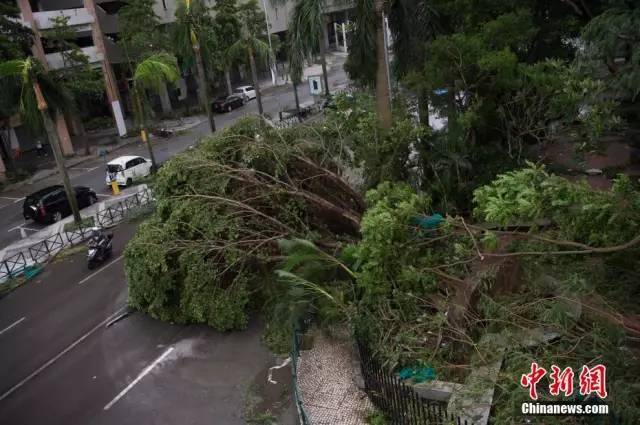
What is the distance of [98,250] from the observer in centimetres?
1872

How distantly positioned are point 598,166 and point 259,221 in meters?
13.1

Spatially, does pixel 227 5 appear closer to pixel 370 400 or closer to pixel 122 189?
pixel 122 189

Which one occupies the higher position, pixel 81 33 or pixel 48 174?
pixel 81 33

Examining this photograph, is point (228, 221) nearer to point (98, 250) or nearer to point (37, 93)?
point (98, 250)

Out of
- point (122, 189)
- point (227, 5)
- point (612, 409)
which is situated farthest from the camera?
point (227, 5)

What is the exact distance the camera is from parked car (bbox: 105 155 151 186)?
88.8ft

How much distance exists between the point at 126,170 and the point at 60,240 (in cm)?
696

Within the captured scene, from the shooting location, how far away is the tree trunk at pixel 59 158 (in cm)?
2098

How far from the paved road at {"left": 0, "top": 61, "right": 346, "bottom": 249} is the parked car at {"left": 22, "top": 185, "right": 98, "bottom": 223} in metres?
0.52

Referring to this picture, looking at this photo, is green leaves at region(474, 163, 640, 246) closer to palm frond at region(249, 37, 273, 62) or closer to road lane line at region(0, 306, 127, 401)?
road lane line at region(0, 306, 127, 401)

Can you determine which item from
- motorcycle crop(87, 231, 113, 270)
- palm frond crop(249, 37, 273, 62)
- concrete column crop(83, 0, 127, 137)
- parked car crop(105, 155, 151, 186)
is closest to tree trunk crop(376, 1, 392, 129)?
motorcycle crop(87, 231, 113, 270)

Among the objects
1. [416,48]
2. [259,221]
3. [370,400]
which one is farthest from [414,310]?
[416,48]

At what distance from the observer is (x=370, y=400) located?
34.9ft
